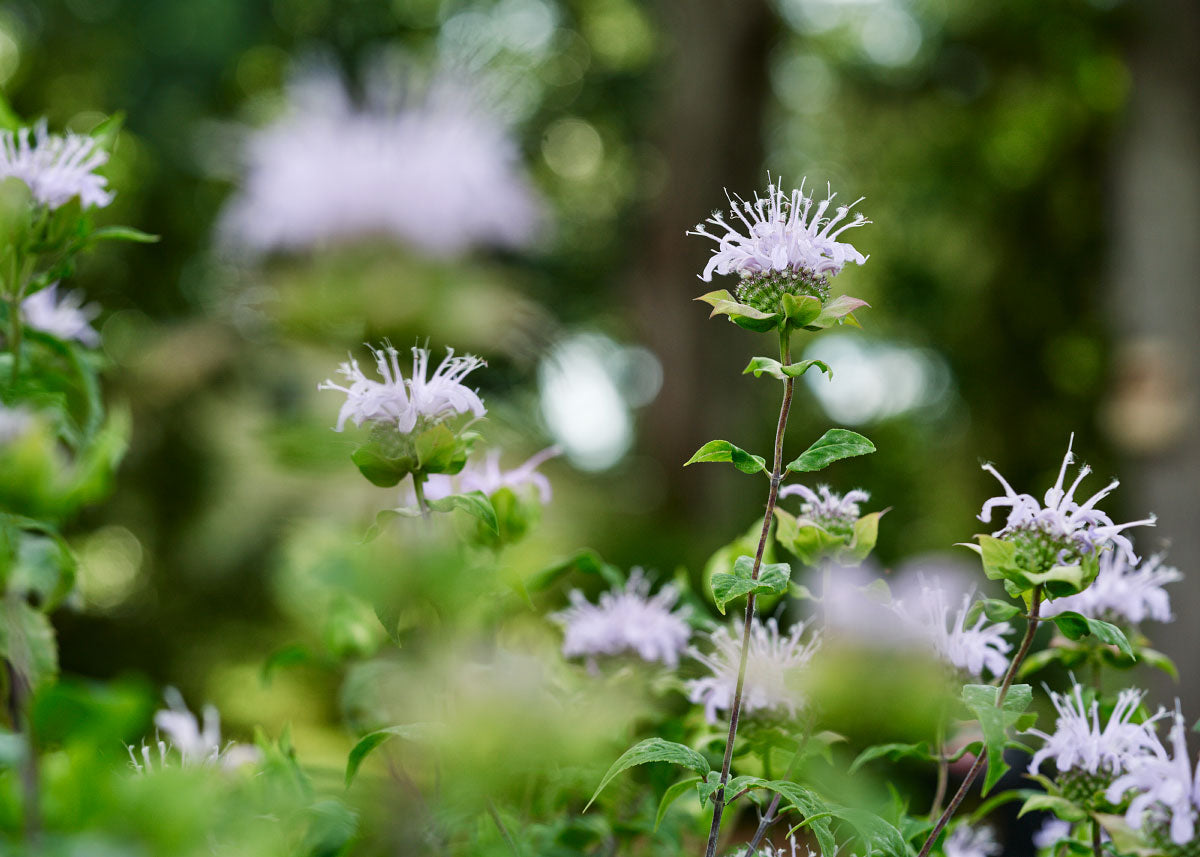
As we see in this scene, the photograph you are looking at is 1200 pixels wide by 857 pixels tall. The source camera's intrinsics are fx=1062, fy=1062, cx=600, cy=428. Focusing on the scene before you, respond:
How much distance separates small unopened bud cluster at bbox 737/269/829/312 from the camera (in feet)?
2.12

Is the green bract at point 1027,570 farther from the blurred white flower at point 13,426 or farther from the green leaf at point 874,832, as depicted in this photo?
the blurred white flower at point 13,426

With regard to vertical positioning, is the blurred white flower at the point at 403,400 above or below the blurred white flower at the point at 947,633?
above

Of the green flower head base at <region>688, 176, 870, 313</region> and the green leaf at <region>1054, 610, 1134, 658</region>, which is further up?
the green flower head base at <region>688, 176, 870, 313</region>

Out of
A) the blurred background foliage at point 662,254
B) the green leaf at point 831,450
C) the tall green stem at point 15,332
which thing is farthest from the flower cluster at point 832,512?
the blurred background foliage at point 662,254

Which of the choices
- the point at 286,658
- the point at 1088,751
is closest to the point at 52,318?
the point at 286,658

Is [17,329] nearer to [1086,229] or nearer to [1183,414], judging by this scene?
[1183,414]

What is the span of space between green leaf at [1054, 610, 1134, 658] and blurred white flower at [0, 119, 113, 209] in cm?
67

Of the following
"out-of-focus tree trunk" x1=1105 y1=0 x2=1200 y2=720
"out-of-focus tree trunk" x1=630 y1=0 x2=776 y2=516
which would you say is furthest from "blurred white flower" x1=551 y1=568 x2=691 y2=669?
"out-of-focus tree trunk" x1=1105 y1=0 x2=1200 y2=720

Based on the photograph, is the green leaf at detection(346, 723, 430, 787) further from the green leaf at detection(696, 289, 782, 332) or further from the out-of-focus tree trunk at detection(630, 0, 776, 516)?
the out-of-focus tree trunk at detection(630, 0, 776, 516)

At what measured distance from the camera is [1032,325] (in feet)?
22.6

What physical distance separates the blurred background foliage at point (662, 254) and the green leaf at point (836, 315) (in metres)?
0.96

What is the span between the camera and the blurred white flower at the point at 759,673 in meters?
0.74

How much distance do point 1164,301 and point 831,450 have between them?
3.99m

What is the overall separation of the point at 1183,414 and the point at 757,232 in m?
3.82
